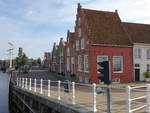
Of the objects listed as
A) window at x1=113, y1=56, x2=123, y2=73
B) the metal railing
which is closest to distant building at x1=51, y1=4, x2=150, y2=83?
window at x1=113, y1=56, x2=123, y2=73

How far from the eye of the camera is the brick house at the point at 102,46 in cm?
2948

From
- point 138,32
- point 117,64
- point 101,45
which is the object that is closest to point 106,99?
point 101,45

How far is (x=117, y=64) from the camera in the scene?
30547 mm

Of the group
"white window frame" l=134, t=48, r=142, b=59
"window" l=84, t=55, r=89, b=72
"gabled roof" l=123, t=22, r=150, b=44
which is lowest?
"window" l=84, t=55, r=89, b=72

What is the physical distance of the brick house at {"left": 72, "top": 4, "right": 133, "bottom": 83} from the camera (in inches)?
1161

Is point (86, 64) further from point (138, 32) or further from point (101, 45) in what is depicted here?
point (138, 32)

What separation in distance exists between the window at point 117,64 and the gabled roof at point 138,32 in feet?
A: 11.6

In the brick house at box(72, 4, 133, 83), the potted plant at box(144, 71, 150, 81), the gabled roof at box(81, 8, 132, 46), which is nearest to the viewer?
the brick house at box(72, 4, 133, 83)

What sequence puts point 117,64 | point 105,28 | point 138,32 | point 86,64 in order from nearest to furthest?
1. point 117,64
2. point 86,64
3. point 105,28
4. point 138,32

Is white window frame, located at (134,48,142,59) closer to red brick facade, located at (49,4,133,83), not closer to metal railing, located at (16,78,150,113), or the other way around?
red brick facade, located at (49,4,133,83)

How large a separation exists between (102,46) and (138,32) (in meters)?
7.72

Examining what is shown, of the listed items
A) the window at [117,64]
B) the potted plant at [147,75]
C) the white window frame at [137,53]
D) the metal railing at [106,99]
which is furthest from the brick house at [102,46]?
the metal railing at [106,99]

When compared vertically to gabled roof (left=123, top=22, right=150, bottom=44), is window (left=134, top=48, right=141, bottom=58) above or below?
below

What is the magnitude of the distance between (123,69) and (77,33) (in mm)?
8933
